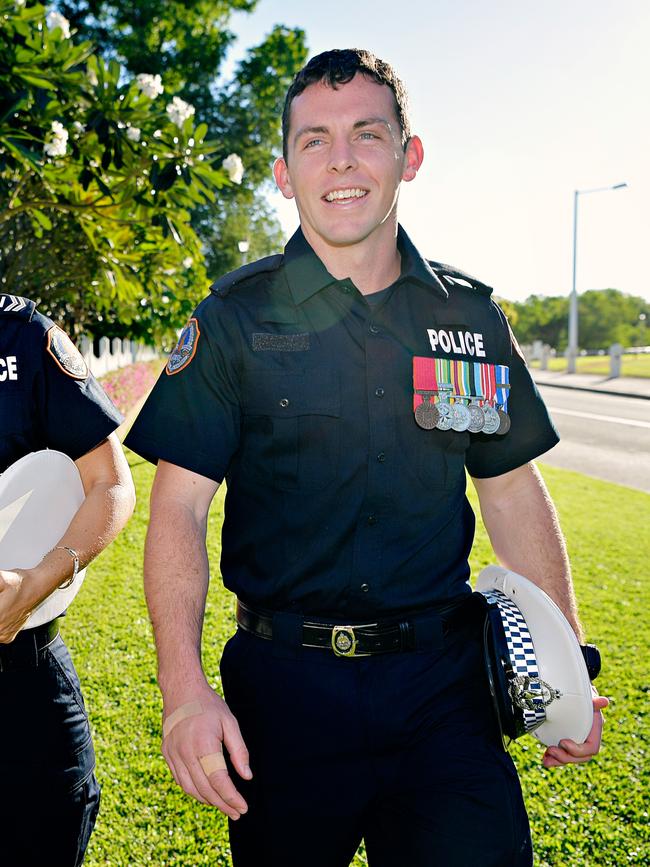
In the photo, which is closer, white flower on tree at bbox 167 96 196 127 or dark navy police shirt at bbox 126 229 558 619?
dark navy police shirt at bbox 126 229 558 619

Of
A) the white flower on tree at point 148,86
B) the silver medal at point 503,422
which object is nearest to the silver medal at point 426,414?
the silver medal at point 503,422

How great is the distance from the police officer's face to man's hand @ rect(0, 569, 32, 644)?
1.09 meters

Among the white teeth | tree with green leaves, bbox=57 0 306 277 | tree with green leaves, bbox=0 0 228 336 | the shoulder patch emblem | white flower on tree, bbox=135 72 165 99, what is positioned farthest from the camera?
tree with green leaves, bbox=57 0 306 277

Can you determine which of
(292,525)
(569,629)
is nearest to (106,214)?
(292,525)

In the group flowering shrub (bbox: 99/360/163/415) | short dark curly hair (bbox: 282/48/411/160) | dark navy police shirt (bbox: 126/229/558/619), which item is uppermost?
short dark curly hair (bbox: 282/48/411/160)

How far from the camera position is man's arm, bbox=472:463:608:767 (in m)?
2.09

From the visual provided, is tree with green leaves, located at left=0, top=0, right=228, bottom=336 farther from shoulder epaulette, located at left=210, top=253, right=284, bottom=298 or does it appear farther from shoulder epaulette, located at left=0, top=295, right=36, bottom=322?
shoulder epaulette, located at left=210, top=253, right=284, bottom=298

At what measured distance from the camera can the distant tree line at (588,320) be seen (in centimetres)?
10075

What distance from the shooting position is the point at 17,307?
1992mm

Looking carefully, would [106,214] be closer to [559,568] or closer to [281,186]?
[281,186]

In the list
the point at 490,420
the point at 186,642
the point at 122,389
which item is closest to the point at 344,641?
the point at 186,642

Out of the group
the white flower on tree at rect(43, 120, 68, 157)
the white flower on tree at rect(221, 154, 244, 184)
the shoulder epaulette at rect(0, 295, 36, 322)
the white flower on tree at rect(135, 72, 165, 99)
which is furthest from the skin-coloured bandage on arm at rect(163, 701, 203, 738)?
the white flower on tree at rect(135, 72, 165, 99)

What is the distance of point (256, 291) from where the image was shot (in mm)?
1994

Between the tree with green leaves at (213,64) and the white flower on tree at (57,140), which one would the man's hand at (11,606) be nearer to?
the white flower on tree at (57,140)
